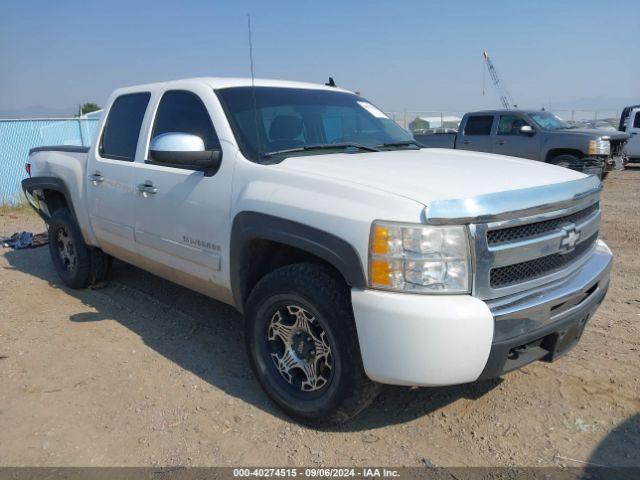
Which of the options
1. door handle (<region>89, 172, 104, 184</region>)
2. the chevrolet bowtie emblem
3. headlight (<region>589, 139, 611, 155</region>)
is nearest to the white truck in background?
headlight (<region>589, 139, 611, 155</region>)

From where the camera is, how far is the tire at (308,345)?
2764mm

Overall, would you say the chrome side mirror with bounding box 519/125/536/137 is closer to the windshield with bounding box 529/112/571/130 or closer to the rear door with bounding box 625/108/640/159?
the windshield with bounding box 529/112/571/130

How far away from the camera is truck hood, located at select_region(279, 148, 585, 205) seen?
266 cm

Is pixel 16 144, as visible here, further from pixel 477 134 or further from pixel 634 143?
pixel 634 143

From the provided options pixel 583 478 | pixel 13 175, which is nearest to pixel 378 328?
pixel 583 478

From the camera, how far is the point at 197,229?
360 centimetres

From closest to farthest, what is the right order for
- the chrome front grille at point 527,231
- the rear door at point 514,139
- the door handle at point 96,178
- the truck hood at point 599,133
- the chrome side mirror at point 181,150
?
the chrome front grille at point 527,231, the chrome side mirror at point 181,150, the door handle at point 96,178, the truck hood at point 599,133, the rear door at point 514,139

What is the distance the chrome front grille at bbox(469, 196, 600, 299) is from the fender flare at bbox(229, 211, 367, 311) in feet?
1.83

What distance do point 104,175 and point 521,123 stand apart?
10899mm

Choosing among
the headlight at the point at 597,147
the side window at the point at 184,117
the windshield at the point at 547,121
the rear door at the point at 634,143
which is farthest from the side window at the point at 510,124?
the side window at the point at 184,117

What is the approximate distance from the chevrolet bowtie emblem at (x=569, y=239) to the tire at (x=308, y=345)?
1137 mm

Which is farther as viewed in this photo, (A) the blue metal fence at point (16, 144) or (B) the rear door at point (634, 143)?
(B) the rear door at point (634, 143)

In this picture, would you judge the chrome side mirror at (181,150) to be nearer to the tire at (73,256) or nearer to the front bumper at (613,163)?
the tire at (73,256)

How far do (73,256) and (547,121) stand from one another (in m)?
11.1
